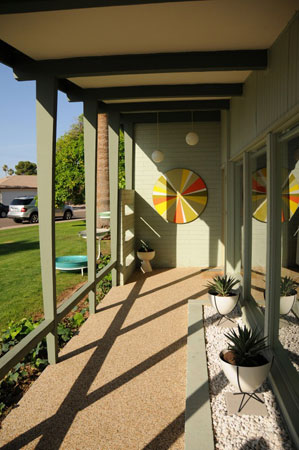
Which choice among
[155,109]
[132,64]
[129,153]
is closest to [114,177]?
[155,109]

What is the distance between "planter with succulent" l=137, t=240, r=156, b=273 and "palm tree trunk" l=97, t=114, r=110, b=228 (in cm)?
487

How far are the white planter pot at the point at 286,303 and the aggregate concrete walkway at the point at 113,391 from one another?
114 centimetres

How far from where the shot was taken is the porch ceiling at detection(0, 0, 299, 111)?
2705 mm

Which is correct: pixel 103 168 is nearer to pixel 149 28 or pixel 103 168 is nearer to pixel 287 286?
pixel 149 28

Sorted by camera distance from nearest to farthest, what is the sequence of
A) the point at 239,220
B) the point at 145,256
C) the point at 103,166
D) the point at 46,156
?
the point at 46,156
the point at 239,220
the point at 145,256
the point at 103,166

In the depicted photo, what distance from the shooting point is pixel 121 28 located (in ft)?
10.1

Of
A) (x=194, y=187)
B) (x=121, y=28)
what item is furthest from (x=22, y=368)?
(x=194, y=187)

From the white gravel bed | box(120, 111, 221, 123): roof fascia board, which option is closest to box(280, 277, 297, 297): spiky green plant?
the white gravel bed

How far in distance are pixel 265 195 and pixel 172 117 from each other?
452 cm

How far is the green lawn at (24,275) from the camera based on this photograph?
266 inches

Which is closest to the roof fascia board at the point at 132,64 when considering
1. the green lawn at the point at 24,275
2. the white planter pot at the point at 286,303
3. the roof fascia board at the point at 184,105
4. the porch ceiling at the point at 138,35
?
the porch ceiling at the point at 138,35

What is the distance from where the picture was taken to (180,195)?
8172 millimetres

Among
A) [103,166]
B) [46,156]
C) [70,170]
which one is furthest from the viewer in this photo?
[70,170]

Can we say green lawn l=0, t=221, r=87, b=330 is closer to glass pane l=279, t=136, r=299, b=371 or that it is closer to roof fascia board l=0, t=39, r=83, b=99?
roof fascia board l=0, t=39, r=83, b=99
